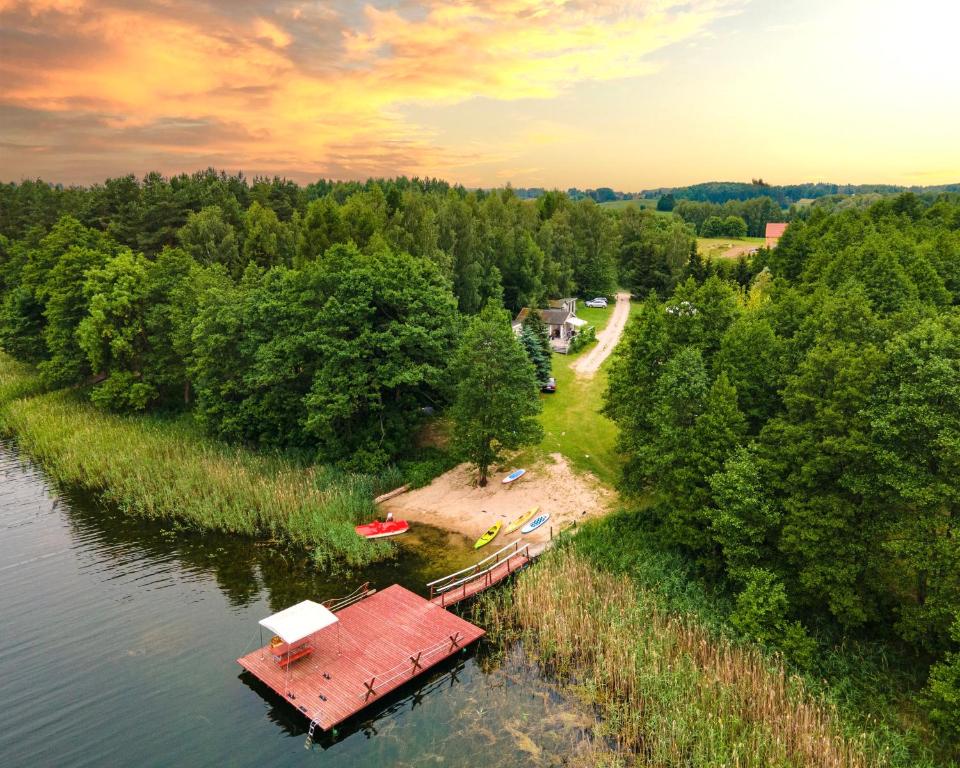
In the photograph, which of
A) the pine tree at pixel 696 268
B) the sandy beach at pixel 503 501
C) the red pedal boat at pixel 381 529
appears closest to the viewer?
the red pedal boat at pixel 381 529

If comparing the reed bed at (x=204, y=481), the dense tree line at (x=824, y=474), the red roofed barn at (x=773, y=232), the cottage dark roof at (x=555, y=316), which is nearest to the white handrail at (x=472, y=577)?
the reed bed at (x=204, y=481)

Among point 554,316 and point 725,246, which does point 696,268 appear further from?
point 725,246

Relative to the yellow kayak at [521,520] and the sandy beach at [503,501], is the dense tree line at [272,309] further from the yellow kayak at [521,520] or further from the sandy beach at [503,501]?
the yellow kayak at [521,520]

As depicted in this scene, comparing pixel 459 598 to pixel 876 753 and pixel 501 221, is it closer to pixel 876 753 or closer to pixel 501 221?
pixel 876 753

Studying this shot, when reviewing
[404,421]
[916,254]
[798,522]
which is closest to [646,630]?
[798,522]

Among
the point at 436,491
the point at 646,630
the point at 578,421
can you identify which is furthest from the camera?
the point at 578,421

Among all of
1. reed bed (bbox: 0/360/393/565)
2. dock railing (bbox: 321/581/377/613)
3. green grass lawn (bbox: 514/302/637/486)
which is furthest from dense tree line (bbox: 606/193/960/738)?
reed bed (bbox: 0/360/393/565)

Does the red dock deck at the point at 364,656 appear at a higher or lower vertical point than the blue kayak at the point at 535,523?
lower

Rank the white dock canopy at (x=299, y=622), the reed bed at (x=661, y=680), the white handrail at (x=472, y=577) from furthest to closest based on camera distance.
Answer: the white handrail at (x=472, y=577) → the white dock canopy at (x=299, y=622) → the reed bed at (x=661, y=680)

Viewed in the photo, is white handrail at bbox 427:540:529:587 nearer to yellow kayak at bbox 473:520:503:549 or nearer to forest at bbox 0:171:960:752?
yellow kayak at bbox 473:520:503:549
